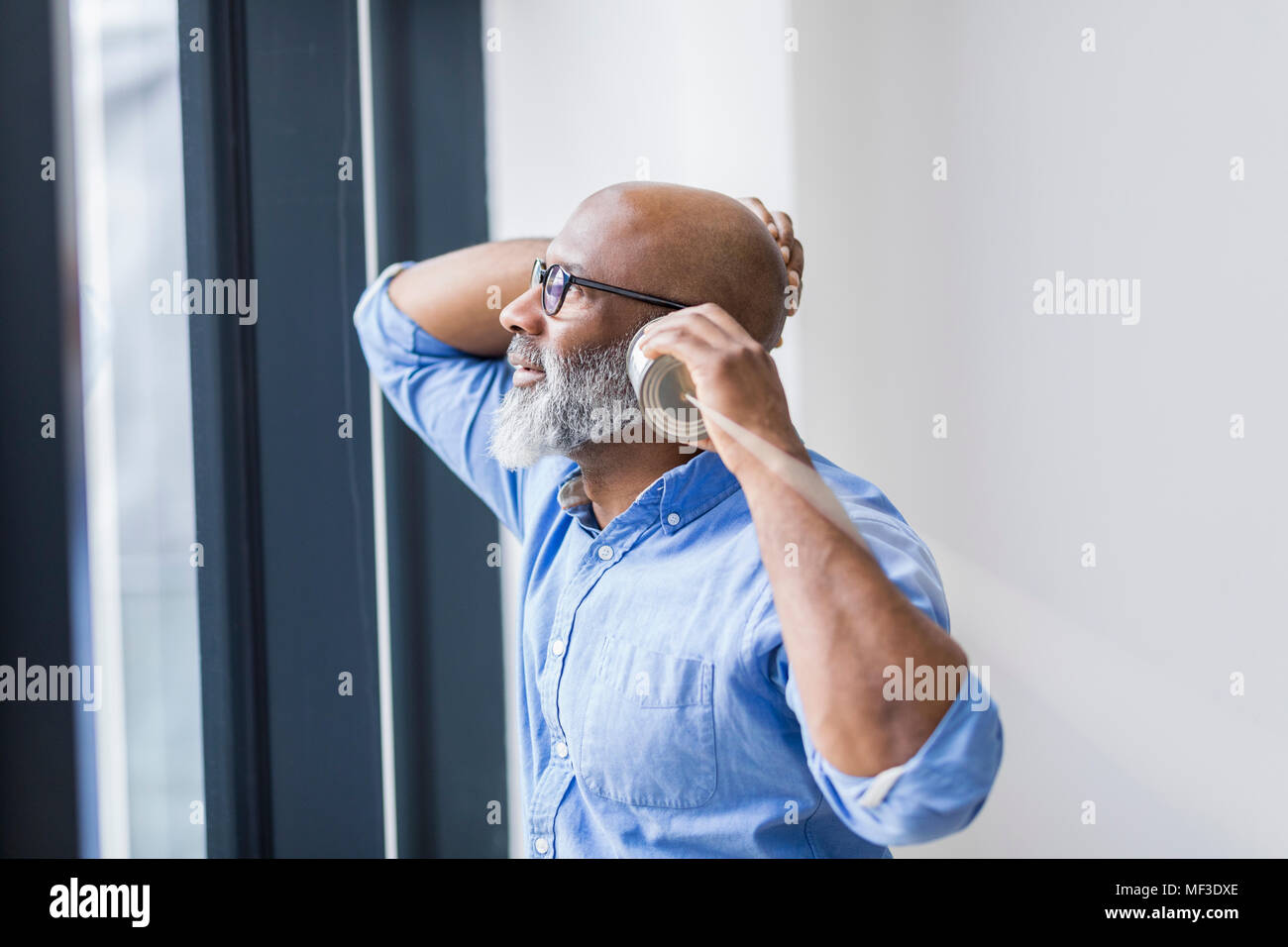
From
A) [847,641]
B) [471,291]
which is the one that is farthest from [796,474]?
[471,291]

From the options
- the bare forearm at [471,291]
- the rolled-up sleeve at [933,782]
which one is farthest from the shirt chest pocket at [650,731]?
the bare forearm at [471,291]

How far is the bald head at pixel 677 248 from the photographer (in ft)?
3.48

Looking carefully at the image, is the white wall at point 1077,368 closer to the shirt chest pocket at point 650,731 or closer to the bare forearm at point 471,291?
the bare forearm at point 471,291

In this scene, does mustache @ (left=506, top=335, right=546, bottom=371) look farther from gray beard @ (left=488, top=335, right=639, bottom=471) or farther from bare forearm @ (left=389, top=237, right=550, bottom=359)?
bare forearm @ (left=389, top=237, right=550, bottom=359)

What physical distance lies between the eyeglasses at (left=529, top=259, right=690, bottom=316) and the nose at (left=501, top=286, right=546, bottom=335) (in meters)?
0.01

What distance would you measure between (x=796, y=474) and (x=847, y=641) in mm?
156

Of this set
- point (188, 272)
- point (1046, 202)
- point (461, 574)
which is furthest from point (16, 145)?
point (1046, 202)

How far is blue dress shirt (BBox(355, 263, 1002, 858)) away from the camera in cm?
73

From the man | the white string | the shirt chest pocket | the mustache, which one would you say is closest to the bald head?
the man

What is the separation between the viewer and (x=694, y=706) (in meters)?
0.91

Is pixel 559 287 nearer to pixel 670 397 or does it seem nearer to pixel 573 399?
pixel 573 399

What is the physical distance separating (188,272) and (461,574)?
Result: 0.67m

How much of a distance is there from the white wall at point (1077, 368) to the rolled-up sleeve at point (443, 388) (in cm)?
56

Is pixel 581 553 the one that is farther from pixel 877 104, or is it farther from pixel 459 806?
pixel 877 104
